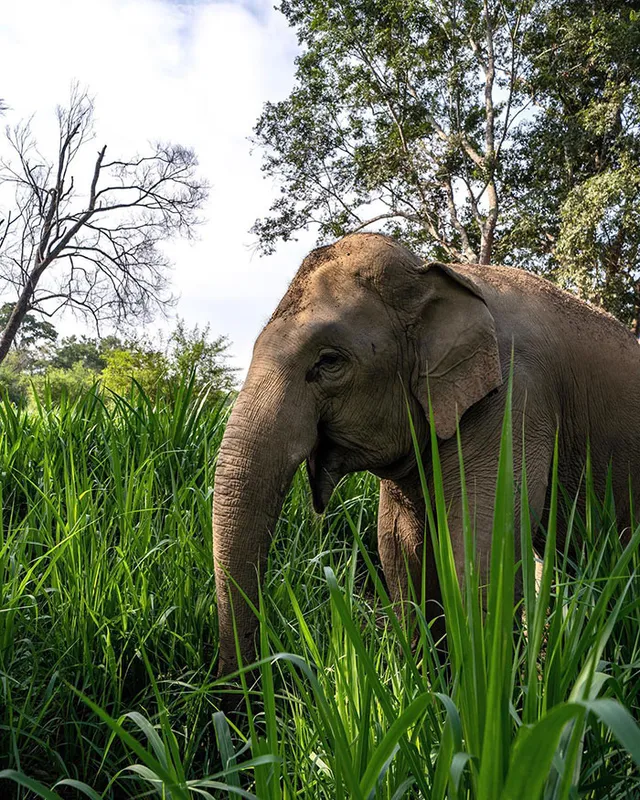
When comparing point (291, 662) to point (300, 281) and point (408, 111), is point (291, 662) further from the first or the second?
point (408, 111)

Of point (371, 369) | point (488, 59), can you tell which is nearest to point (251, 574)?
point (371, 369)

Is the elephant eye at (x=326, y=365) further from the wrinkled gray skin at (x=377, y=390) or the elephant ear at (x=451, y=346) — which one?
the elephant ear at (x=451, y=346)

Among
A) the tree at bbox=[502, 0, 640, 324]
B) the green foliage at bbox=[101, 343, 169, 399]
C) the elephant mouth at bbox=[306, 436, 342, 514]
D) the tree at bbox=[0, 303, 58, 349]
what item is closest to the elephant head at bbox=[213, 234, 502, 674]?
the elephant mouth at bbox=[306, 436, 342, 514]

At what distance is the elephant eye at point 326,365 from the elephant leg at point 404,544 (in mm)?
690

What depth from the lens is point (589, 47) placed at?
19422mm

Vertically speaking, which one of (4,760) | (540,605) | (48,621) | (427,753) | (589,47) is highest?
(589,47)

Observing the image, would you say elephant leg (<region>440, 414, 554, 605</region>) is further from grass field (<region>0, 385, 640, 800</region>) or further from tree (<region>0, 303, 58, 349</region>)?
tree (<region>0, 303, 58, 349</region>)

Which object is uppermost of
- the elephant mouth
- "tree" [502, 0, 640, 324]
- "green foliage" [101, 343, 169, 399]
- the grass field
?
"tree" [502, 0, 640, 324]

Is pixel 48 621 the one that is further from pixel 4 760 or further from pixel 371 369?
pixel 371 369

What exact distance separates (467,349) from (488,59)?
21.4m

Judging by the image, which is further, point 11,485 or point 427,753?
point 11,485

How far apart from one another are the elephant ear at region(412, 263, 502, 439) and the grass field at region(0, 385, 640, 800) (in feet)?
1.35

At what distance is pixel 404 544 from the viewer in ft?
10.9

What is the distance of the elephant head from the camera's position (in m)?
2.59
